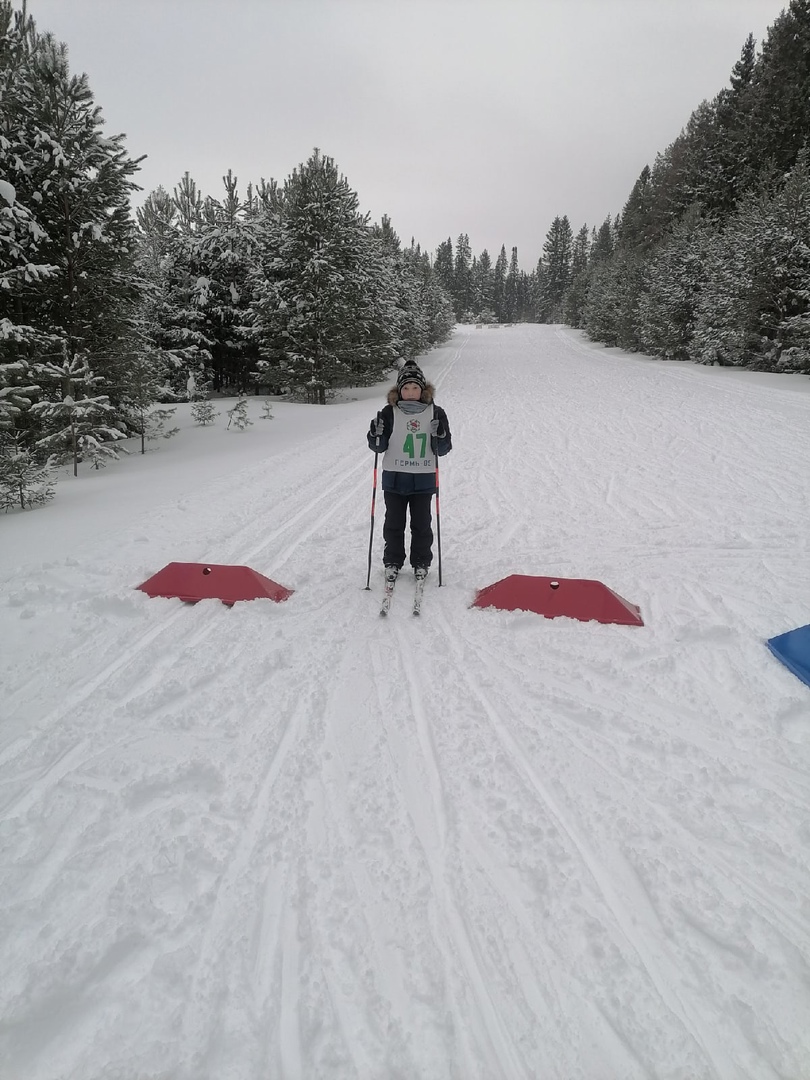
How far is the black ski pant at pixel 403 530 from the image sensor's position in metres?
4.81

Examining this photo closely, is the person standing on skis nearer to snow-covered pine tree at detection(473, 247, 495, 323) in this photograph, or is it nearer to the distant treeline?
the distant treeline

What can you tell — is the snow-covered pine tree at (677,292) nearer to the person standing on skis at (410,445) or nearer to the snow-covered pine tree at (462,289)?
the person standing on skis at (410,445)

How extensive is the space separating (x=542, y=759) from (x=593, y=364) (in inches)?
1104

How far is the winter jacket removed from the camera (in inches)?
184

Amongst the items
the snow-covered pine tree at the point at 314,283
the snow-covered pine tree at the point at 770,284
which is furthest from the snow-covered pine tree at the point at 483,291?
the snow-covered pine tree at the point at 314,283

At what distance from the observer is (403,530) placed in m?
4.85

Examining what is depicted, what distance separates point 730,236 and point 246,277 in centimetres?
1975

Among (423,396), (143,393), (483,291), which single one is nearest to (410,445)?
(423,396)

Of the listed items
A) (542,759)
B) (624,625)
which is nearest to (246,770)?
(542,759)

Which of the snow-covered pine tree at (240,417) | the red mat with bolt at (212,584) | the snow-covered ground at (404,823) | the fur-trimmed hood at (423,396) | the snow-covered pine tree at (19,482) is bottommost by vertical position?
the snow-covered ground at (404,823)

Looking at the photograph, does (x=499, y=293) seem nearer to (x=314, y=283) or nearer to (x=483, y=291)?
(x=483, y=291)

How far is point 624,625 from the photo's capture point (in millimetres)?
4125

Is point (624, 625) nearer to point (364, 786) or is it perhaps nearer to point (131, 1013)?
point (364, 786)

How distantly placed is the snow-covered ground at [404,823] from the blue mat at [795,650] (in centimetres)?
8
